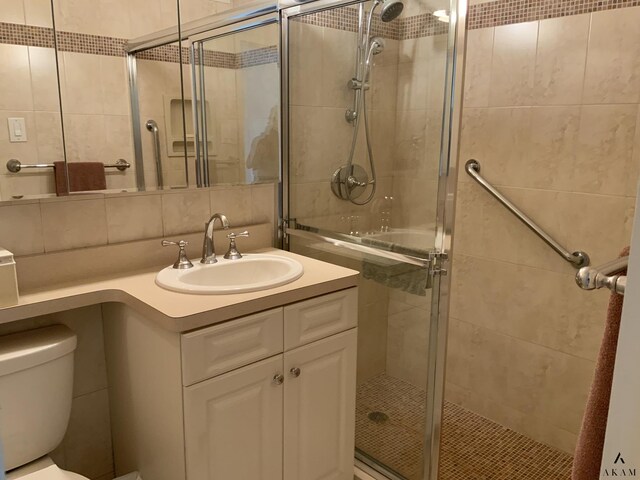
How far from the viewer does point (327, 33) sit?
1973 mm

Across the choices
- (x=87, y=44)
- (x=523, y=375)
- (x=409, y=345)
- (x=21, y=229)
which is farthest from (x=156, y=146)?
(x=523, y=375)

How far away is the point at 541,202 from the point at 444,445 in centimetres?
111

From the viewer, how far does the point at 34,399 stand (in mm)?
1421

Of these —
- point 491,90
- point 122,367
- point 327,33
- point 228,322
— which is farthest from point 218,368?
point 491,90

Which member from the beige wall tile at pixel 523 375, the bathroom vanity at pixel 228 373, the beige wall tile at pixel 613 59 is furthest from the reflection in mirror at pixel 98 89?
the beige wall tile at pixel 523 375

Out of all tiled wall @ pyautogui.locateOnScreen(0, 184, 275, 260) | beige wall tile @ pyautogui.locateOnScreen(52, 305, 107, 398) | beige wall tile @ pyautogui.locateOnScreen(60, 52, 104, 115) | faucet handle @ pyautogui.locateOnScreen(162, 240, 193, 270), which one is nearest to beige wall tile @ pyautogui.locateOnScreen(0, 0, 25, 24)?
beige wall tile @ pyautogui.locateOnScreen(60, 52, 104, 115)

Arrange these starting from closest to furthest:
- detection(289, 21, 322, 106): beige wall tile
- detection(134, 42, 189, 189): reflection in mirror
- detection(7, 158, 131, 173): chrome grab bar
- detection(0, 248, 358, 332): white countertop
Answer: detection(0, 248, 358, 332): white countertop, detection(7, 158, 131, 173): chrome grab bar, detection(134, 42, 189, 189): reflection in mirror, detection(289, 21, 322, 106): beige wall tile

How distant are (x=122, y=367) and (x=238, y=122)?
97cm

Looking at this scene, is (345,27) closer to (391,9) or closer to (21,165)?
(391,9)

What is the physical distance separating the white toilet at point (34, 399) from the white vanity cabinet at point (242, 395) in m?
0.19

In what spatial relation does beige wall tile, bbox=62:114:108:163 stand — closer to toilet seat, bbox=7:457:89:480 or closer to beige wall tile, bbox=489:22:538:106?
toilet seat, bbox=7:457:89:480

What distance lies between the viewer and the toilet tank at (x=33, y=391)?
4.52ft

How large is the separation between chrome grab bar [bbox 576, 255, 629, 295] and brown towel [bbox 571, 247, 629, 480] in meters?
0.05

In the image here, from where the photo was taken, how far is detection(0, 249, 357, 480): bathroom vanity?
1.40 metres
